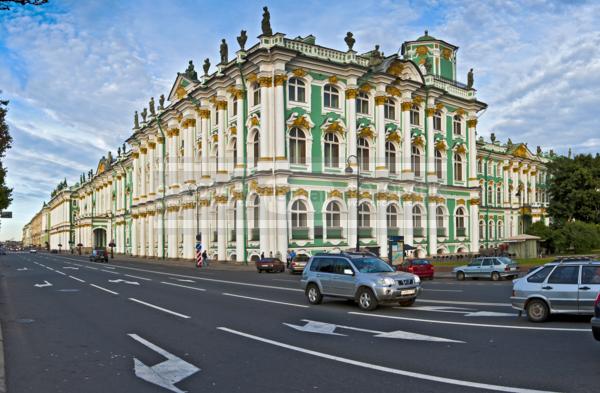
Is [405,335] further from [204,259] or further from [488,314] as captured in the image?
[204,259]

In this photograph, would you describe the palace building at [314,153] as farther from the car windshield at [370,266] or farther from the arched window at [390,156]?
the car windshield at [370,266]

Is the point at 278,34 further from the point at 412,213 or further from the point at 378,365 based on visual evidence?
the point at 378,365

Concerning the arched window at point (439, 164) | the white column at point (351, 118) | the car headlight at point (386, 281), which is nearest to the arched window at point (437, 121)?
the arched window at point (439, 164)

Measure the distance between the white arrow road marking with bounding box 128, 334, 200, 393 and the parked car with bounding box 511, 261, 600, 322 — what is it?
8356 mm

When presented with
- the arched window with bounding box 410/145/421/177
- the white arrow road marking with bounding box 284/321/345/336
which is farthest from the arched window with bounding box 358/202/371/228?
the white arrow road marking with bounding box 284/321/345/336

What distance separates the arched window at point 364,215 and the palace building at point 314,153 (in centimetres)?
10

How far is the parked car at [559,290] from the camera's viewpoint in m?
12.4

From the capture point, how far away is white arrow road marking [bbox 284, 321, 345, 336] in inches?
485

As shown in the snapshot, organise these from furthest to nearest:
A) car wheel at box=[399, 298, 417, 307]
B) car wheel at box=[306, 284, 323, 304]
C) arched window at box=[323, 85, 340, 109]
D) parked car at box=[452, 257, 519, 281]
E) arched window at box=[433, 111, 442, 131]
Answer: arched window at box=[433, 111, 442, 131], arched window at box=[323, 85, 340, 109], parked car at box=[452, 257, 519, 281], car wheel at box=[306, 284, 323, 304], car wheel at box=[399, 298, 417, 307]

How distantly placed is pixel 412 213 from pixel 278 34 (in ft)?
71.4

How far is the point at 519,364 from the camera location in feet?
28.5

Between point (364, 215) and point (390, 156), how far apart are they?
271 inches

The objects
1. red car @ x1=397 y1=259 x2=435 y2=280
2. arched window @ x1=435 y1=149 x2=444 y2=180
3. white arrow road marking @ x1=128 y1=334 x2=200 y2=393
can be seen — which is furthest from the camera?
arched window @ x1=435 y1=149 x2=444 y2=180

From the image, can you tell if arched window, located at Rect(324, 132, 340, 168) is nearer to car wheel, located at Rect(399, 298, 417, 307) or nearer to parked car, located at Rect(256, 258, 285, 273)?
parked car, located at Rect(256, 258, 285, 273)
